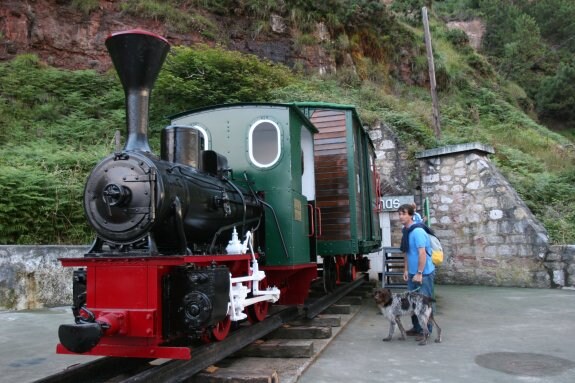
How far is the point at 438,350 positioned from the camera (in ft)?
17.6

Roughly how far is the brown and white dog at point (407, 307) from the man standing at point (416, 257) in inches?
9.2

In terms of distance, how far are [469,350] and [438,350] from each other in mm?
329

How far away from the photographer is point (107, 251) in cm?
385

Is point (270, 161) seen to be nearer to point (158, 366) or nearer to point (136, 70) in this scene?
point (136, 70)

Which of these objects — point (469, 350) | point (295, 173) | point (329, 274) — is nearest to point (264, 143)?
point (295, 173)

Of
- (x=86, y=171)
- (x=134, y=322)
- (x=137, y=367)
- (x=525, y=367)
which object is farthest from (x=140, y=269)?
(x=86, y=171)

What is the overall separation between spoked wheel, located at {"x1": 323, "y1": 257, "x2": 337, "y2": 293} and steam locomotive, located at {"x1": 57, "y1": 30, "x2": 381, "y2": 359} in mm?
1390

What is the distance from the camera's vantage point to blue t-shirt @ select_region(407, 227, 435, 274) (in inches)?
232

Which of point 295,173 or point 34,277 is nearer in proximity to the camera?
point 295,173

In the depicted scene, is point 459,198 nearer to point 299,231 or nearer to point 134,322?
point 299,231

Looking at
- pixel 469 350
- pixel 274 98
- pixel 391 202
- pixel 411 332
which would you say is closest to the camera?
pixel 469 350

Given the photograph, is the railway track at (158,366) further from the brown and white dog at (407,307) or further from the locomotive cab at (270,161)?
the brown and white dog at (407,307)

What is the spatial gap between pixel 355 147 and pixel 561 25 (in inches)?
1518

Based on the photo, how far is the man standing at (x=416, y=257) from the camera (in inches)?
232
